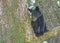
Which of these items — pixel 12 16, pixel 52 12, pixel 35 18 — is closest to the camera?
pixel 12 16

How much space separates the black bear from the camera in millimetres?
4289

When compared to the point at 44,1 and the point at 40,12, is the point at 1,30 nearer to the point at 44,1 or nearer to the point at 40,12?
the point at 40,12

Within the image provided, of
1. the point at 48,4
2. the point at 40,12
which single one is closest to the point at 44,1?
the point at 48,4

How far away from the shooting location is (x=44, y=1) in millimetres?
4730

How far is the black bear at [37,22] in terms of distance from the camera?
14.1ft

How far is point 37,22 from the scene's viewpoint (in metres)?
4.49

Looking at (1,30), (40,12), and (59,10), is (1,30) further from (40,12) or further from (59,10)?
(59,10)

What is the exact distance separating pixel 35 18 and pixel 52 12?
51 centimetres

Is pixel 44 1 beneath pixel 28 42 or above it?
above

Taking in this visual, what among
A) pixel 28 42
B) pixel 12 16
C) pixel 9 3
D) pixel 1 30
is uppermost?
pixel 9 3

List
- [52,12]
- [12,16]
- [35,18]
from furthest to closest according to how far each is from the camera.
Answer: [52,12] → [35,18] → [12,16]

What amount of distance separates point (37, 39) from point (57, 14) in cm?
166

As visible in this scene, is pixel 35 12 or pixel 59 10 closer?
pixel 35 12

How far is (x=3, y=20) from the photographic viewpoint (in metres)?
3.03
